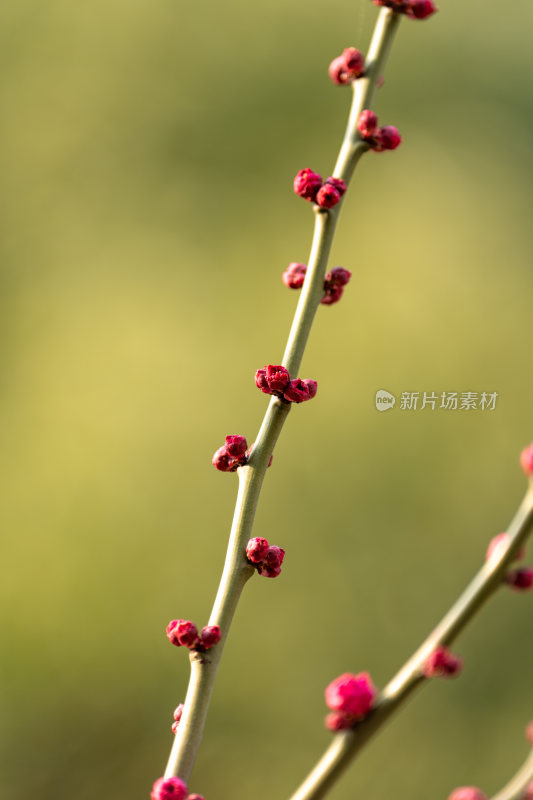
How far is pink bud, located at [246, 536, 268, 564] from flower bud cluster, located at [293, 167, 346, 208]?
0.14 metres

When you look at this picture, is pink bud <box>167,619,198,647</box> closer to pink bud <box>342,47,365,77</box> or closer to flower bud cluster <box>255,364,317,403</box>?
flower bud cluster <box>255,364,317,403</box>

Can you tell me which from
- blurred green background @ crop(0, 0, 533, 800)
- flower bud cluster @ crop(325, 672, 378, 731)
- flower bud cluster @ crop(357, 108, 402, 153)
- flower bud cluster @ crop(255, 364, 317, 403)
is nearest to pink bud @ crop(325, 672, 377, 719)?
flower bud cluster @ crop(325, 672, 378, 731)

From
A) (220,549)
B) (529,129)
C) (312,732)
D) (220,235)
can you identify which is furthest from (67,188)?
(312,732)

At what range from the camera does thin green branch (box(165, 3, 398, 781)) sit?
29 cm

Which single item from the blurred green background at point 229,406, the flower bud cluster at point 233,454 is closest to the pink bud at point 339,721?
the flower bud cluster at point 233,454

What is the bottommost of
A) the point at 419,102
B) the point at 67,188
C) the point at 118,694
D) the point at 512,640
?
the point at 118,694

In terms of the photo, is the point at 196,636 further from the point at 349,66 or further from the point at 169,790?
the point at 349,66

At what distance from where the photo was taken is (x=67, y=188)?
1685 mm

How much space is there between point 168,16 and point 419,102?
0.55 meters

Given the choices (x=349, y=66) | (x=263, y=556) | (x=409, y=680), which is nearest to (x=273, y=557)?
(x=263, y=556)

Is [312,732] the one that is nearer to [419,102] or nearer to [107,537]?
[107,537]

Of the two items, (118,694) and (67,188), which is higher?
(67,188)

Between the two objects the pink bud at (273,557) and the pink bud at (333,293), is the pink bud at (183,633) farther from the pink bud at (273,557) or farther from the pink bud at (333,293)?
the pink bud at (333,293)

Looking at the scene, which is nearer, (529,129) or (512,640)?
(512,640)
